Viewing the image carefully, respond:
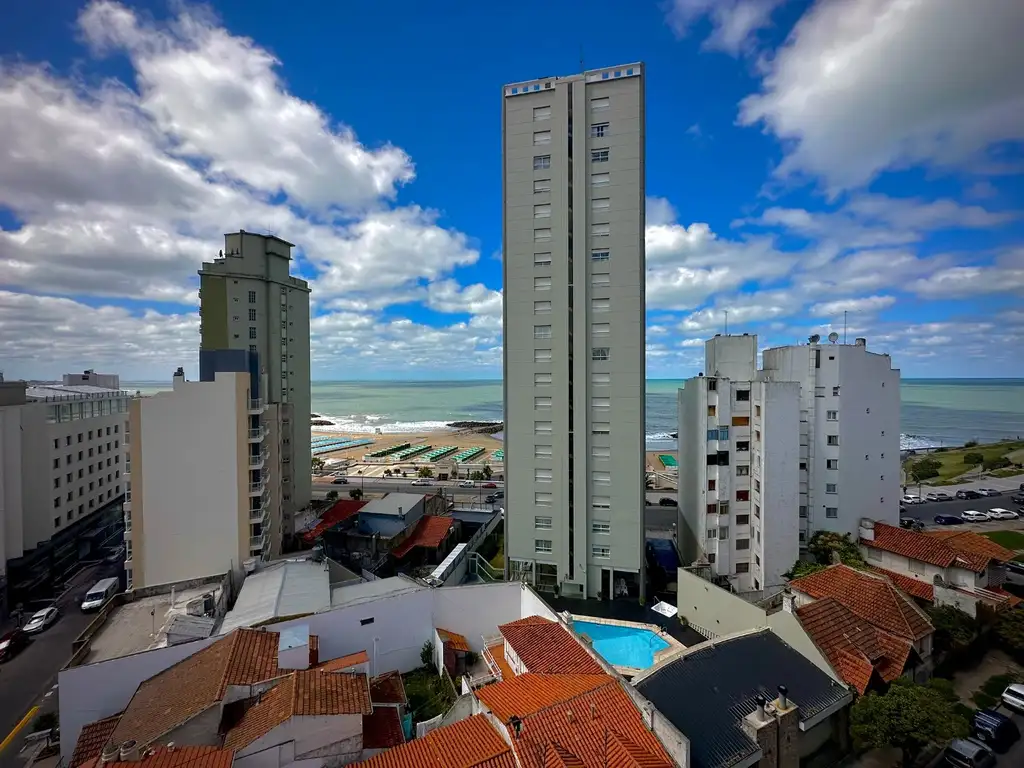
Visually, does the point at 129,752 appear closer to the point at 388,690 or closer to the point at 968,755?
the point at 388,690

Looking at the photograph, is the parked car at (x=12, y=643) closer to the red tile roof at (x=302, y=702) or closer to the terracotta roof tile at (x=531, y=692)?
the red tile roof at (x=302, y=702)

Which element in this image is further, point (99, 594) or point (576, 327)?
point (99, 594)

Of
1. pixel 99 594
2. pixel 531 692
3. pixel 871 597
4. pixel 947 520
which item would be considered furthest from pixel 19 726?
pixel 947 520

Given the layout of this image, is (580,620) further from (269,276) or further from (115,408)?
(115,408)

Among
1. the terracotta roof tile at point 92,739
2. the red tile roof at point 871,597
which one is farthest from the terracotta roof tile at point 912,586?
the terracotta roof tile at point 92,739

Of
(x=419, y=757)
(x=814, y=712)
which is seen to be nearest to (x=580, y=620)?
(x=814, y=712)

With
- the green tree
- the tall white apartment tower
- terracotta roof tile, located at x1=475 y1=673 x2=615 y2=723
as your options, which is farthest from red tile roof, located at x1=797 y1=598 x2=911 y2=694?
the tall white apartment tower

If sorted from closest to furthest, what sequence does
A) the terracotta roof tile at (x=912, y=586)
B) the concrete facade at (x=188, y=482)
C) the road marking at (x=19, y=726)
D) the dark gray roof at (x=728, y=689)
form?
the dark gray roof at (x=728, y=689)
the road marking at (x=19, y=726)
the terracotta roof tile at (x=912, y=586)
the concrete facade at (x=188, y=482)
